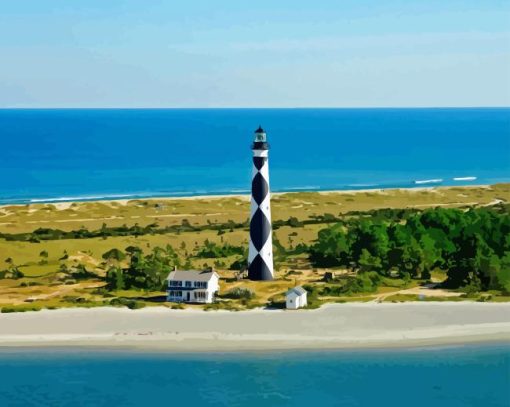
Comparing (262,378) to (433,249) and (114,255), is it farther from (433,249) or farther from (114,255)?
(114,255)

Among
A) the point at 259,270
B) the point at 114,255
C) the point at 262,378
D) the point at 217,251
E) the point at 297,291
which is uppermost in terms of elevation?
the point at 217,251

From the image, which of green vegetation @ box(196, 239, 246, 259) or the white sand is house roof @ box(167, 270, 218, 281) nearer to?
the white sand

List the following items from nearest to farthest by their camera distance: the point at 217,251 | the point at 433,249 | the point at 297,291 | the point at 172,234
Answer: the point at 297,291 → the point at 433,249 → the point at 217,251 → the point at 172,234

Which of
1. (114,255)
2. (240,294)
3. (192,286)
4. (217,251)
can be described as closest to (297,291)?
(240,294)

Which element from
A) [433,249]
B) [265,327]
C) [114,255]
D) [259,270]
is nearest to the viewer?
[265,327]

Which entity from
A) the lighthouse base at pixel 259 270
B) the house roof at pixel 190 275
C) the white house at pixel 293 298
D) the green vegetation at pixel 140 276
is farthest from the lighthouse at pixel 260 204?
the green vegetation at pixel 140 276

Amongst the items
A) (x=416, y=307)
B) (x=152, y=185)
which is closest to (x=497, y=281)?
(x=416, y=307)

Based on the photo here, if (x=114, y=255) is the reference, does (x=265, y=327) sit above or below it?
below
